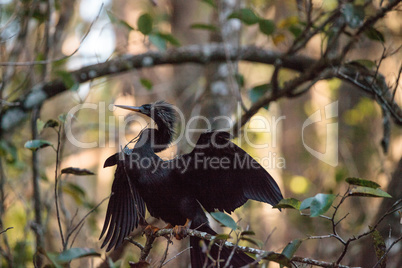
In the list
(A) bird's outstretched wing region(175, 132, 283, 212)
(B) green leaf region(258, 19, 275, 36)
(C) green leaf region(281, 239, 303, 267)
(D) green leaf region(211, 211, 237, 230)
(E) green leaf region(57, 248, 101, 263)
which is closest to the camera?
(E) green leaf region(57, 248, 101, 263)

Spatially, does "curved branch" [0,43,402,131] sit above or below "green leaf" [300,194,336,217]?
above

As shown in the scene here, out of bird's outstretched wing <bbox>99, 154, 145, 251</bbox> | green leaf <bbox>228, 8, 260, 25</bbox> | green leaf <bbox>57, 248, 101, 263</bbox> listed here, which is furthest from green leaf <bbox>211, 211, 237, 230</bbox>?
green leaf <bbox>228, 8, 260, 25</bbox>

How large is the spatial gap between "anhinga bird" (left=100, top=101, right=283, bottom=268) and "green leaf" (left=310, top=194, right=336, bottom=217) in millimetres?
776

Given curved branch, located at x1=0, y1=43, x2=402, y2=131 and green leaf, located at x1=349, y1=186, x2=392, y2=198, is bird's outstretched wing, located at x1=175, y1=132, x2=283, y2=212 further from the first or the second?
curved branch, located at x1=0, y1=43, x2=402, y2=131

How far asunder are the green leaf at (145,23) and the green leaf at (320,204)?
7.96ft

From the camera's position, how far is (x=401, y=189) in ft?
11.9

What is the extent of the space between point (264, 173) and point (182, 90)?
416 centimetres

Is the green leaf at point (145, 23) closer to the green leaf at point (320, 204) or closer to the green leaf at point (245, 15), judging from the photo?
the green leaf at point (245, 15)

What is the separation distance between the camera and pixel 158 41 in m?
3.91

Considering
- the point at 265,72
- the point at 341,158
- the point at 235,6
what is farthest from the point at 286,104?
the point at 235,6

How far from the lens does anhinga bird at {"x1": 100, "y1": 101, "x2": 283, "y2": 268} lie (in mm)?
2959

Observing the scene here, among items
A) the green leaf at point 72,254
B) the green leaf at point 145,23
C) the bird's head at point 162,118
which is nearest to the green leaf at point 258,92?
the bird's head at point 162,118

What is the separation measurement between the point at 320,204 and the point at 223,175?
1.04m

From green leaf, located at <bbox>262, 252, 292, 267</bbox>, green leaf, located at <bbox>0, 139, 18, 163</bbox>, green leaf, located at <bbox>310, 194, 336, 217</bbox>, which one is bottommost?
green leaf, located at <bbox>262, 252, 292, 267</bbox>
